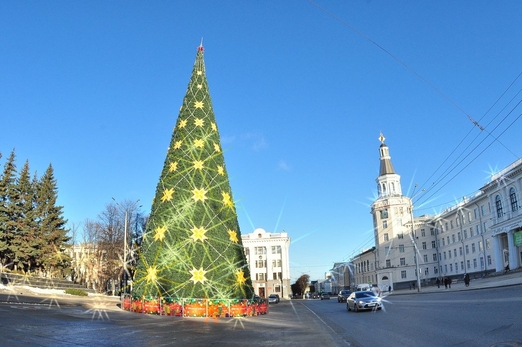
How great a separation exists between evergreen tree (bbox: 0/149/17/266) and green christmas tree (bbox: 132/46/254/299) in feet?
91.2

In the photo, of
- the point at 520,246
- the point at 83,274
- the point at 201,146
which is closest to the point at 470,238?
the point at 520,246

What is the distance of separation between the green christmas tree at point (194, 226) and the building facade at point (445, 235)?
40044 millimetres

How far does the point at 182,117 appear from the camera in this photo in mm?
21281

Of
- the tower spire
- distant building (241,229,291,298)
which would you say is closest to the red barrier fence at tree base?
distant building (241,229,291,298)

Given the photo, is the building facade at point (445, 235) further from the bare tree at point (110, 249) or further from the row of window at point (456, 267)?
the bare tree at point (110, 249)

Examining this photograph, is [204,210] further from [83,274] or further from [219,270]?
[83,274]

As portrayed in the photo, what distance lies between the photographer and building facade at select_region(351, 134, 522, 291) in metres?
59.4

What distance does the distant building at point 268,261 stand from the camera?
9088cm

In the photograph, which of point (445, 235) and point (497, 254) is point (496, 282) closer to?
point (497, 254)

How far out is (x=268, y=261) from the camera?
3669 inches

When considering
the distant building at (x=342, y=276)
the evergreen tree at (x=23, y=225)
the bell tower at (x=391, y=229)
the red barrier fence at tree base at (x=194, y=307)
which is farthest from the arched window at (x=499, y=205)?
the distant building at (x=342, y=276)

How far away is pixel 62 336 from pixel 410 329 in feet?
29.9

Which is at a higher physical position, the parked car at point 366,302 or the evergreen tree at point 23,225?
the evergreen tree at point 23,225

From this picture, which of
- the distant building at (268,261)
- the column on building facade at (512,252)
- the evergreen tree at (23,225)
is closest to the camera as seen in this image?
the evergreen tree at (23,225)
